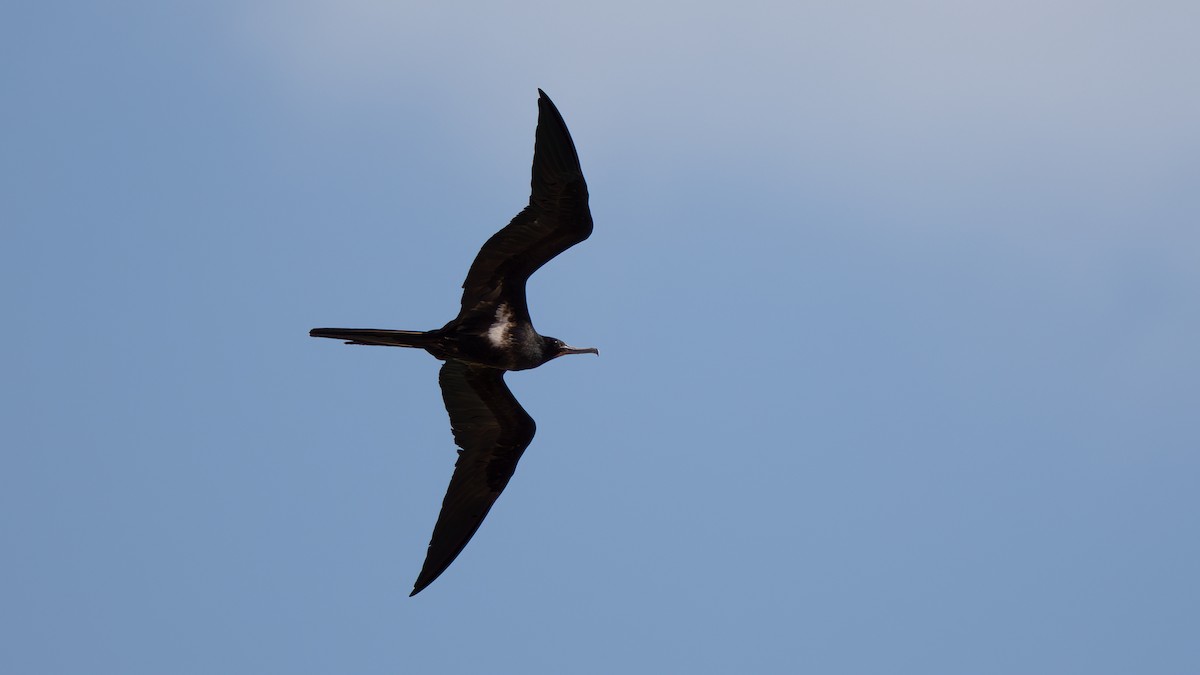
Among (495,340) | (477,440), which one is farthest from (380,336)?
(477,440)

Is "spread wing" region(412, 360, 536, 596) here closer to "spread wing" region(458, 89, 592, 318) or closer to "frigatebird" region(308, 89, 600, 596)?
"frigatebird" region(308, 89, 600, 596)

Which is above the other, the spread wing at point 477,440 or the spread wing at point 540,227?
the spread wing at point 540,227

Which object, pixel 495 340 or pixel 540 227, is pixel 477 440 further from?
pixel 540 227

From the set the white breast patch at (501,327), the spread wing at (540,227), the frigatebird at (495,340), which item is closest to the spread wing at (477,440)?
the frigatebird at (495,340)

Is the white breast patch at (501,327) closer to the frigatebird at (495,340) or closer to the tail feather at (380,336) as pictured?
the frigatebird at (495,340)

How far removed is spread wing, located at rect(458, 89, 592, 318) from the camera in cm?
1134

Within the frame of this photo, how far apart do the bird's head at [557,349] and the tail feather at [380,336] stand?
1185mm

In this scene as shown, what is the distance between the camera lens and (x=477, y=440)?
13.3 meters

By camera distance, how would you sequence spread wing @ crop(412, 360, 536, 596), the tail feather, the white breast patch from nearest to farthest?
1. the tail feather
2. the white breast patch
3. spread wing @ crop(412, 360, 536, 596)

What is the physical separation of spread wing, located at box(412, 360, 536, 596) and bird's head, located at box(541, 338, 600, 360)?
65cm

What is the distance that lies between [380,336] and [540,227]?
1770 millimetres

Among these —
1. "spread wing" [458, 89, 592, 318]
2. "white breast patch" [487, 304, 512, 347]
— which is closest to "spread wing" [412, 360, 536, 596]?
"white breast patch" [487, 304, 512, 347]

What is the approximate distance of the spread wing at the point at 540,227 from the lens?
11.3 m

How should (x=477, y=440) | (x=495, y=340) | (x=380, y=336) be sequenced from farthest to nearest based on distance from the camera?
(x=477, y=440)
(x=495, y=340)
(x=380, y=336)
